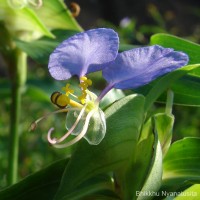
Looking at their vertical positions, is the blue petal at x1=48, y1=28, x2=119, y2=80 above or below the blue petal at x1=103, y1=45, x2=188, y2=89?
above

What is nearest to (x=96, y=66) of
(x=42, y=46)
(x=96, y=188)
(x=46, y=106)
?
(x=96, y=188)

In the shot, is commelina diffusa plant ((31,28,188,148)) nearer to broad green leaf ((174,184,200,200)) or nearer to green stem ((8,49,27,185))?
broad green leaf ((174,184,200,200))

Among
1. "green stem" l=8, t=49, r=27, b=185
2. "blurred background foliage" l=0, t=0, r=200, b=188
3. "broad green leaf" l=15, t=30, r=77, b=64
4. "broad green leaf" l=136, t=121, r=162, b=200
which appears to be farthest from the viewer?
"blurred background foliage" l=0, t=0, r=200, b=188

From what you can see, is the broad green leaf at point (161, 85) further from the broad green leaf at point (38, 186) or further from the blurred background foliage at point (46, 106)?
the blurred background foliage at point (46, 106)

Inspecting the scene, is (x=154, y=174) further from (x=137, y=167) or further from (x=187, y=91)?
(x=187, y=91)

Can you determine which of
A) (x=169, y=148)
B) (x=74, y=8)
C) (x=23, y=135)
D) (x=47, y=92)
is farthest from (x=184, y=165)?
(x=23, y=135)

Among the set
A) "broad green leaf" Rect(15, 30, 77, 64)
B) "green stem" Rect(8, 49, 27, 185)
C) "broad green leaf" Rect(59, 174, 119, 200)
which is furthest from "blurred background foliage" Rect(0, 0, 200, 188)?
"broad green leaf" Rect(59, 174, 119, 200)

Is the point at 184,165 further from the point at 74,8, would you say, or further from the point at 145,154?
the point at 74,8
